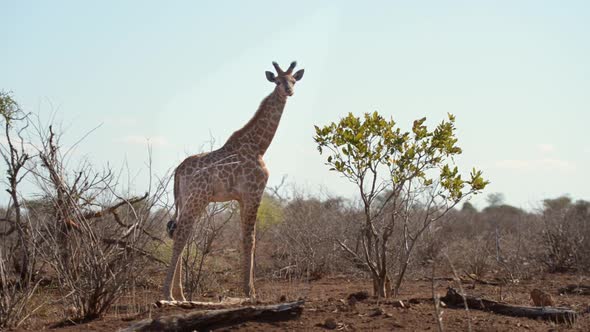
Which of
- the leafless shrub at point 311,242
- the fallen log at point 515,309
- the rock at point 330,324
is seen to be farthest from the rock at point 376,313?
the leafless shrub at point 311,242

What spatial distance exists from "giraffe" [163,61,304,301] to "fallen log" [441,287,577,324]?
2.45 meters

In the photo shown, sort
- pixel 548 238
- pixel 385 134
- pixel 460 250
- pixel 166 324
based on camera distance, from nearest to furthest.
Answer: pixel 166 324 → pixel 385 134 → pixel 548 238 → pixel 460 250

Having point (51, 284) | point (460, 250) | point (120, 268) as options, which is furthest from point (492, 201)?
point (120, 268)

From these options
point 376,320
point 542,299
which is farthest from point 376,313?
point 542,299

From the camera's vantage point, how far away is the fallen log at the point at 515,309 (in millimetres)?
6699

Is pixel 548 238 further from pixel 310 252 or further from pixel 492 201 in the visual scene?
pixel 492 201

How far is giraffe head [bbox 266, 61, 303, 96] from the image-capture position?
30.2ft

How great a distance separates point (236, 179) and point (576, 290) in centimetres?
473

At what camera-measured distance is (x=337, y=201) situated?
16391mm

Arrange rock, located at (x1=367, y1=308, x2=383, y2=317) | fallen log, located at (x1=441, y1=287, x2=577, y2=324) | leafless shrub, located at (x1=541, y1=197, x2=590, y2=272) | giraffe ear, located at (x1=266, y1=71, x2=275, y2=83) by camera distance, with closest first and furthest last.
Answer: rock, located at (x1=367, y1=308, x2=383, y2=317) < fallen log, located at (x1=441, y1=287, x2=577, y2=324) < giraffe ear, located at (x1=266, y1=71, x2=275, y2=83) < leafless shrub, located at (x1=541, y1=197, x2=590, y2=272)

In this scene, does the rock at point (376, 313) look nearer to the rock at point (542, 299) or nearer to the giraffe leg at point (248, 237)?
the rock at point (542, 299)

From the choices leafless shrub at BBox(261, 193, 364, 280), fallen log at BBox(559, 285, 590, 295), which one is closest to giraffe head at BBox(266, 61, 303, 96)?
leafless shrub at BBox(261, 193, 364, 280)

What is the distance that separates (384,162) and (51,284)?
5.30m

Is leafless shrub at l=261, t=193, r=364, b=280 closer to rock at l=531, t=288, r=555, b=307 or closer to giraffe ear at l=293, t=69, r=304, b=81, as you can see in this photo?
giraffe ear at l=293, t=69, r=304, b=81
